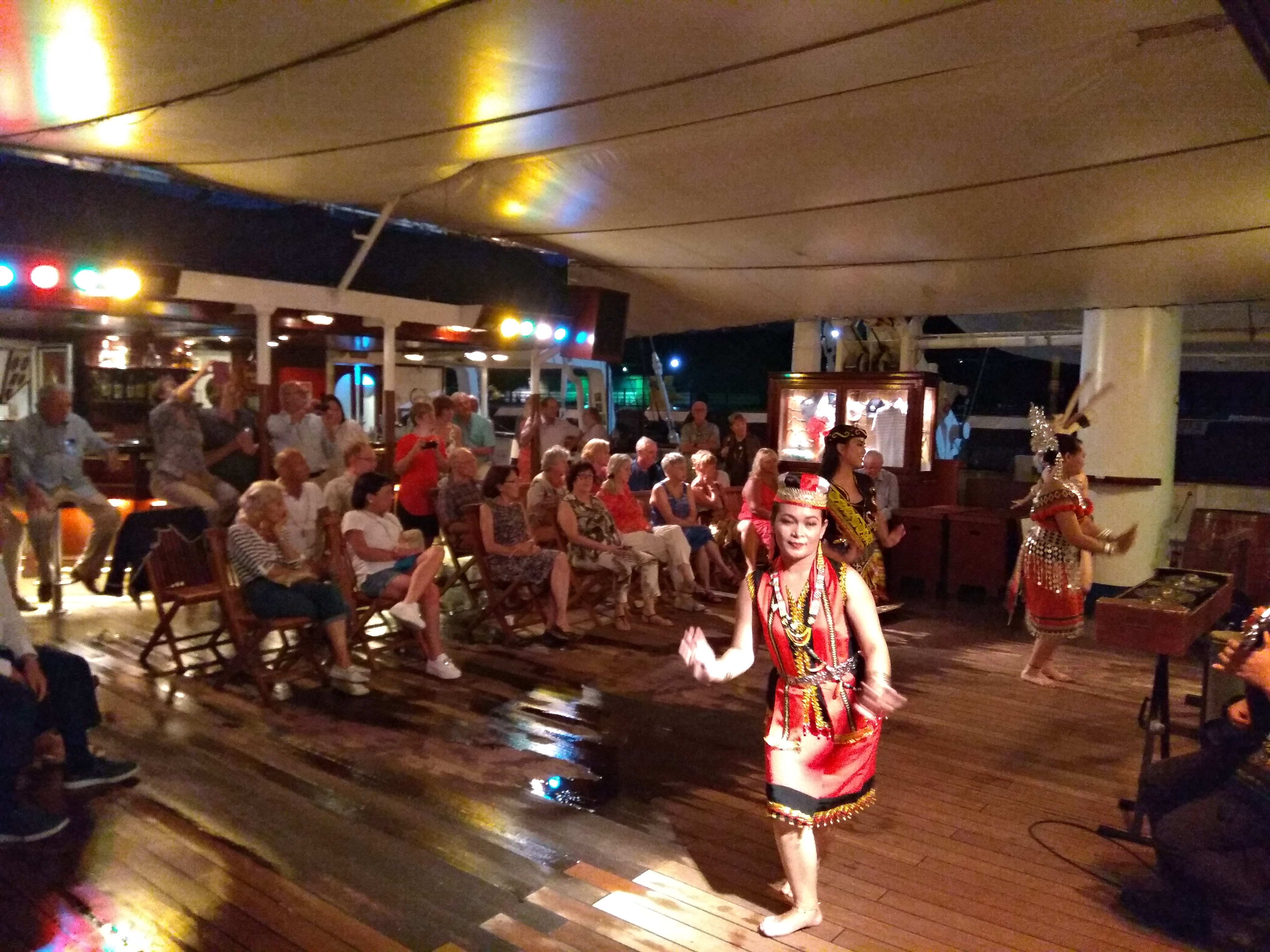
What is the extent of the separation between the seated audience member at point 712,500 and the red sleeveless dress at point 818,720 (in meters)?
4.63

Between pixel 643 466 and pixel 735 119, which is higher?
pixel 735 119

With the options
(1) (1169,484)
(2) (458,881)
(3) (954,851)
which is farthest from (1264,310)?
(2) (458,881)

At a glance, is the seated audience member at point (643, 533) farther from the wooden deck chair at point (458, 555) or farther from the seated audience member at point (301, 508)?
the seated audience member at point (301, 508)

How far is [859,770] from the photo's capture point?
2.57m

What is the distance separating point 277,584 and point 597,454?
271cm

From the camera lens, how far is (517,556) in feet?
18.7

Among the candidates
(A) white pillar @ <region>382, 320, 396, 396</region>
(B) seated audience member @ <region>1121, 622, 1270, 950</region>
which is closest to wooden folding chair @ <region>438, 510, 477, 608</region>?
(A) white pillar @ <region>382, 320, 396, 396</region>

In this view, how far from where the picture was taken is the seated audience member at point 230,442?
6.56 m

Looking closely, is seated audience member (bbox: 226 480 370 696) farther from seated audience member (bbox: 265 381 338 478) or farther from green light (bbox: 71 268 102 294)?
green light (bbox: 71 268 102 294)

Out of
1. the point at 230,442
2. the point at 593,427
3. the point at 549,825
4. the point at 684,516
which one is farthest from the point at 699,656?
the point at 593,427

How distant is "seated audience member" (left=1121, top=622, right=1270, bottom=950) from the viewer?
8.65ft

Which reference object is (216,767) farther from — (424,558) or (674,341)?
(674,341)

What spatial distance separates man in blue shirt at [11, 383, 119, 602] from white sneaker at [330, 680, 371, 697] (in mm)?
2688

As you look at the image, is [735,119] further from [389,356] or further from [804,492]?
[389,356]
